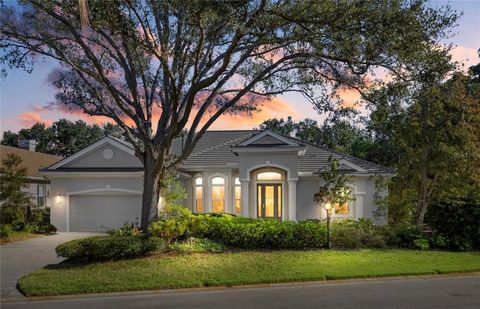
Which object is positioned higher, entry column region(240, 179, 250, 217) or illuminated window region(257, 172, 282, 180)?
illuminated window region(257, 172, 282, 180)

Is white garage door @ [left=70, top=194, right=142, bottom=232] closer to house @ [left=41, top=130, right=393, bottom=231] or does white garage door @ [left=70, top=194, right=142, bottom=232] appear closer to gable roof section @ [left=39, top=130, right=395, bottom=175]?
house @ [left=41, top=130, right=393, bottom=231]

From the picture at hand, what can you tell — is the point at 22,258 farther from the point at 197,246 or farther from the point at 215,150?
the point at 215,150

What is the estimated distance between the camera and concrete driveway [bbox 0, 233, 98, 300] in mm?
11305

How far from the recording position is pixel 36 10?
1445 centimetres

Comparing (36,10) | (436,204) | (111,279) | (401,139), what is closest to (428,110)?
(401,139)

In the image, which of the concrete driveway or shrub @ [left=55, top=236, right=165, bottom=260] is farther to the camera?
shrub @ [left=55, top=236, right=165, bottom=260]

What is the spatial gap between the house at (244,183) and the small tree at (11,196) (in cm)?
159

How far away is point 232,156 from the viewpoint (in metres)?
26.4

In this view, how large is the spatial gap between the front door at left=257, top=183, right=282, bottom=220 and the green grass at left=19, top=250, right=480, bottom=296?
9.44m

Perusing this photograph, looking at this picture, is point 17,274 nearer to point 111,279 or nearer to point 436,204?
point 111,279

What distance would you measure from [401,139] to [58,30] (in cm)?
1308

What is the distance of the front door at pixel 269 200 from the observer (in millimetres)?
24312

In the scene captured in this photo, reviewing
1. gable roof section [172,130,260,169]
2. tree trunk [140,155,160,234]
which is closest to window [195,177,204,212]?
gable roof section [172,130,260,169]

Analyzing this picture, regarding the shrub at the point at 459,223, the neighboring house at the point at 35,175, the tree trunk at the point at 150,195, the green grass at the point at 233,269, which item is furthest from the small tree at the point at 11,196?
the shrub at the point at 459,223
